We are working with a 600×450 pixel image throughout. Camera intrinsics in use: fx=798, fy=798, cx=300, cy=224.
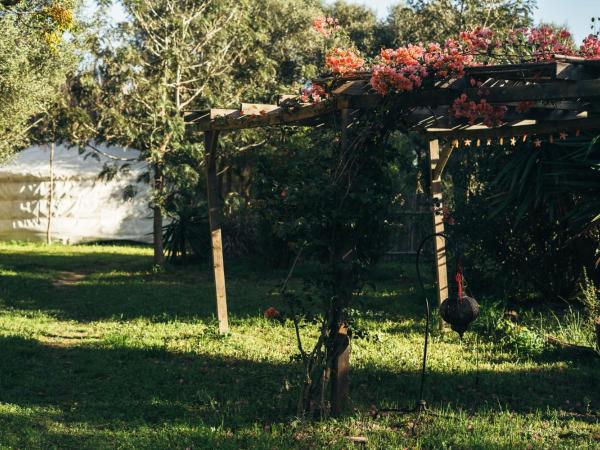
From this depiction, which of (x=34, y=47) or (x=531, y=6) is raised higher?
(x=531, y=6)

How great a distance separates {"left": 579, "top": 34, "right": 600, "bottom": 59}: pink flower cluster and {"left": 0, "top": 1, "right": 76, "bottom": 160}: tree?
292 inches

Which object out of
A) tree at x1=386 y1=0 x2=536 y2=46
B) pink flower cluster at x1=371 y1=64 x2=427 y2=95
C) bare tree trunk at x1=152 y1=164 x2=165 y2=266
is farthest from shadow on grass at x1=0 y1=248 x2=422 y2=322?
tree at x1=386 y1=0 x2=536 y2=46

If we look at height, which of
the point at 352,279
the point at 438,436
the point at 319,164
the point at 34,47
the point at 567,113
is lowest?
the point at 438,436

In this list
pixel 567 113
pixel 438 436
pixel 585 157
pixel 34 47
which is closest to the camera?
pixel 438 436

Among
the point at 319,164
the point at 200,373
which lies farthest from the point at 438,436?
the point at 200,373

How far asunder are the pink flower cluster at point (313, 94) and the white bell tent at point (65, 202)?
50.5 feet

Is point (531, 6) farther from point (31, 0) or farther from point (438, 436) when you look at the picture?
point (438, 436)

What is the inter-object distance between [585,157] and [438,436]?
489 cm

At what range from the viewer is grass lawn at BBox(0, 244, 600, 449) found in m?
5.58

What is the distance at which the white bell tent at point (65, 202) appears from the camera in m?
22.3

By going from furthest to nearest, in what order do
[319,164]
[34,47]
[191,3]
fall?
[191,3] < [34,47] < [319,164]

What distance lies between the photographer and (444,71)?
591 centimetres

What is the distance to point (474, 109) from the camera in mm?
6078

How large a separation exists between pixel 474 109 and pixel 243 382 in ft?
10.4
